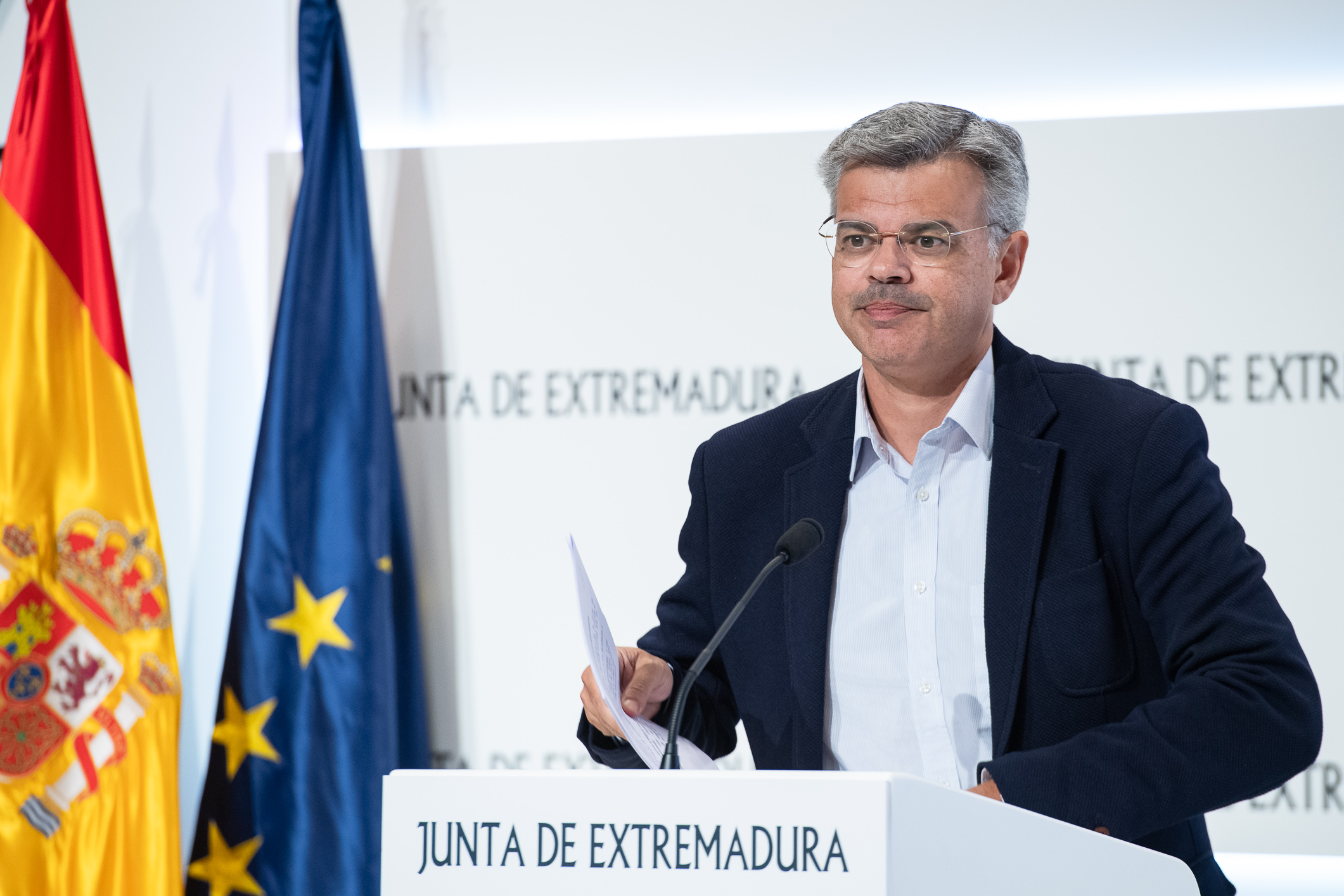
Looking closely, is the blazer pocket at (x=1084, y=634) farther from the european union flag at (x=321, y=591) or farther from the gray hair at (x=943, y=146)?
the european union flag at (x=321, y=591)

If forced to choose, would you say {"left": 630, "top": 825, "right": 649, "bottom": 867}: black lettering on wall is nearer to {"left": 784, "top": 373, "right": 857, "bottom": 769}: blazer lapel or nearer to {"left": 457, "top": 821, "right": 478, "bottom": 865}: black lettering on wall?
{"left": 457, "top": 821, "right": 478, "bottom": 865}: black lettering on wall

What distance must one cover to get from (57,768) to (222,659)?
442mm

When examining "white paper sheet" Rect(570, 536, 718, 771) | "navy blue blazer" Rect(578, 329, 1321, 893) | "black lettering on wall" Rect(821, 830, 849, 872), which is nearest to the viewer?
"black lettering on wall" Rect(821, 830, 849, 872)

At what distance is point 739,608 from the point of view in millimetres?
1188

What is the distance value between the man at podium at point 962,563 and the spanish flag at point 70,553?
4.23ft

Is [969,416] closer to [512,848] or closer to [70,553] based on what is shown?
[512,848]

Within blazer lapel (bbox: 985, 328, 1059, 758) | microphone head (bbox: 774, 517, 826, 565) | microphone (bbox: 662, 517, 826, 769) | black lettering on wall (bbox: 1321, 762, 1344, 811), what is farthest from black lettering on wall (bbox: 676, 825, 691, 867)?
black lettering on wall (bbox: 1321, 762, 1344, 811)

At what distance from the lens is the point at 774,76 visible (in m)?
2.85

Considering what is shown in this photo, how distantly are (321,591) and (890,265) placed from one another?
1537 mm

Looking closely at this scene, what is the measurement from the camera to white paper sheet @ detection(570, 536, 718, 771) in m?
1.09

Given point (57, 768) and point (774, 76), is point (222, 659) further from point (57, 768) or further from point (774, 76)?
point (774, 76)

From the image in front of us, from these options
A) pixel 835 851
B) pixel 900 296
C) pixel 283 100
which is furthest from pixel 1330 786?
pixel 283 100

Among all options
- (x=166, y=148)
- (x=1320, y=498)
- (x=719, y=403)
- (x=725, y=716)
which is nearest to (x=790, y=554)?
(x=725, y=716)

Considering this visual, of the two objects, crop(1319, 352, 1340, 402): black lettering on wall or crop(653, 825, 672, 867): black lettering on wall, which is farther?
crop(1319, 352, 1340, 402): black lettering on wall
